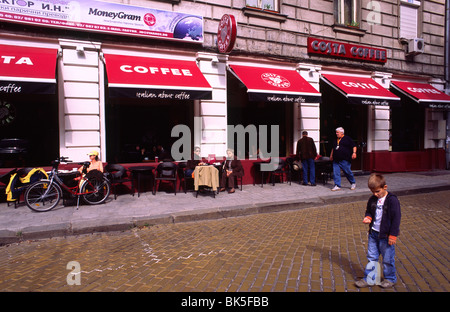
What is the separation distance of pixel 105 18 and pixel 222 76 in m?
3.46

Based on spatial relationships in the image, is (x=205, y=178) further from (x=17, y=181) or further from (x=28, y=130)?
(x=28, y=130)

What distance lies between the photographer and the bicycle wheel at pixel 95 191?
22.8 feet

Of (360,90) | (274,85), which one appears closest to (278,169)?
(274,85)

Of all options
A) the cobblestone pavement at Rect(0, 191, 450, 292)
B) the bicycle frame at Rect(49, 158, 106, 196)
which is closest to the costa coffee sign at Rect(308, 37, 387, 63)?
the cobblestone pavement at Rect(0, 191, 450, 292)

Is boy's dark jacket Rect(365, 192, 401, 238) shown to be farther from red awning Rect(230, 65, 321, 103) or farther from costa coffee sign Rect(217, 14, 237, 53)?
costa coffee sign Rect(217, 14, 237, 53)

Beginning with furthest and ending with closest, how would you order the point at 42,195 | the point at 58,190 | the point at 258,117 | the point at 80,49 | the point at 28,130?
the point at 258,117 → the point at 28,130 → the point at 80,49 → the point at 58,190 → the point at 42,195

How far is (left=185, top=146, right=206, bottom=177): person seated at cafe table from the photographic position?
27.6 feet

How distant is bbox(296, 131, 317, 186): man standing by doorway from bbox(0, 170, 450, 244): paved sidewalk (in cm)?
35

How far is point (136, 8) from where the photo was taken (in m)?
8.26

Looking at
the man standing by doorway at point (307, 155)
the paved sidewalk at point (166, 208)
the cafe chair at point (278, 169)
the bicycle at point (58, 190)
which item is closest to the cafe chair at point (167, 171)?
the paved sidewalk at point (166, 208)

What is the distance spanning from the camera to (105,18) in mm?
7934

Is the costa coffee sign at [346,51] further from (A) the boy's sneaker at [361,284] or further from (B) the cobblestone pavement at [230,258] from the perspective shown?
(A) the boy's sneaker at [361,284]

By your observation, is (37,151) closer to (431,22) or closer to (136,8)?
(136,8)

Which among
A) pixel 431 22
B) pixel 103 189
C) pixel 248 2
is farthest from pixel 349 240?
pixel 431 22
